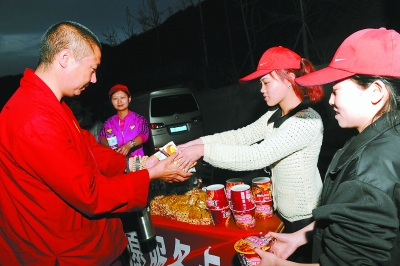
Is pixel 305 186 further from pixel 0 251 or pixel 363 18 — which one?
pixel 363 18

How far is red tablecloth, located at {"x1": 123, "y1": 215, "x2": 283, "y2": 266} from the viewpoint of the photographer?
99.7 inches

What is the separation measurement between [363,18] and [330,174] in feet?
45.6

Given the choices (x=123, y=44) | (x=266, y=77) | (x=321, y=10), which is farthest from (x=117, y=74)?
(x=266, y=77)

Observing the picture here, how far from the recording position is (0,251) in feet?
6.57

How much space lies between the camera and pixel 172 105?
9.05m

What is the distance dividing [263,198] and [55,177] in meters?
1.75

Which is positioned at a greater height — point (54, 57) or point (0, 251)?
point (54, 57)

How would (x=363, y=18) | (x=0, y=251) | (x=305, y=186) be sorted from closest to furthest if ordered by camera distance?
1. (x=0, y=251)
2. (x=305, y=186)
3. (x=363, y=18)

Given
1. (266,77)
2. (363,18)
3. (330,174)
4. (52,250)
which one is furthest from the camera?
(363,18)

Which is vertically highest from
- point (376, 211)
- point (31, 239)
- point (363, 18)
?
point (363, 18)

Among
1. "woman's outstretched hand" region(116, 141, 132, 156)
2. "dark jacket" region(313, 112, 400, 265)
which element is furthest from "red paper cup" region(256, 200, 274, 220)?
"woman's outstretched hand" region(116, 141, 132, 156)

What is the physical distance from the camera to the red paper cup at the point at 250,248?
183 centimetres

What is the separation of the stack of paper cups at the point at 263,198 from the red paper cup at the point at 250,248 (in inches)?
28.3

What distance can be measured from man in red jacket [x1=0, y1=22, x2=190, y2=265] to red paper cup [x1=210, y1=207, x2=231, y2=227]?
2.81ft
